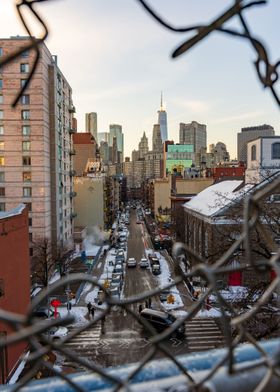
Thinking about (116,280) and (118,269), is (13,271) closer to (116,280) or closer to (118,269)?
(116,280)

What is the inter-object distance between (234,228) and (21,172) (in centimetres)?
2203

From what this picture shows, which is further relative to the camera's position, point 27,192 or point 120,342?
point 27,192

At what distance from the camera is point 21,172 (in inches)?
1254

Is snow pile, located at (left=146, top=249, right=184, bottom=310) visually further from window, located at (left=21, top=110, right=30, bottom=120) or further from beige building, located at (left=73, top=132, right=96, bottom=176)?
beige building, located at (left=73, top=132, right=96, bottom=176)

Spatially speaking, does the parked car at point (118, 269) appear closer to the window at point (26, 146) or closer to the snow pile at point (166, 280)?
the snow pile at point (166, 280)

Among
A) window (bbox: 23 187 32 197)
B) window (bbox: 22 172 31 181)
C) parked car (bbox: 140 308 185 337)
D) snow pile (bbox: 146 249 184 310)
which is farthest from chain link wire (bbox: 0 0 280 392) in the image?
window (bbox: 22 172 31 181)

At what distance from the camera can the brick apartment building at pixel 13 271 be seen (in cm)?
1379

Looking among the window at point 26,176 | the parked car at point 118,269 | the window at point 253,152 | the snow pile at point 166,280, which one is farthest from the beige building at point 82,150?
the window at point 253,152

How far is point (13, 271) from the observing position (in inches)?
593

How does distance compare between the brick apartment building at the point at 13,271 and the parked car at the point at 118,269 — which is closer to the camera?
the brick apartment building at the point at 13,271

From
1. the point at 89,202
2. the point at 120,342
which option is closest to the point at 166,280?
the point at 120,342

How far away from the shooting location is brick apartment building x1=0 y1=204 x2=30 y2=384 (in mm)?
13789

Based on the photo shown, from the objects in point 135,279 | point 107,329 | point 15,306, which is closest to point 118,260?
point 135,279

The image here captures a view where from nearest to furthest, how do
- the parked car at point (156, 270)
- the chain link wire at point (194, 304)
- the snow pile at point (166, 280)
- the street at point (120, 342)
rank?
the chain link wire at point (194, 304) → the street at point (120, 342) → the snow pile at point (166, 280) → the parked car at point (156, 270)
